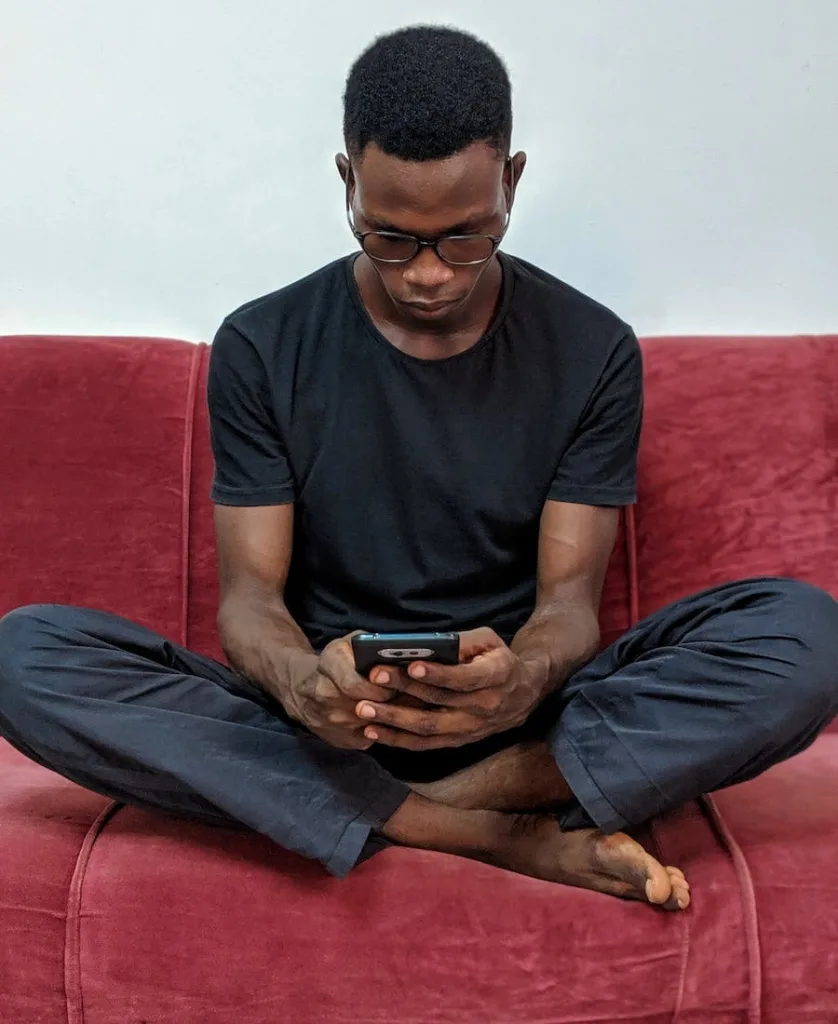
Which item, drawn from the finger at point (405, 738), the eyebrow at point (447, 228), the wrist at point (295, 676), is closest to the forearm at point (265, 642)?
the wrist at point (295, 676)

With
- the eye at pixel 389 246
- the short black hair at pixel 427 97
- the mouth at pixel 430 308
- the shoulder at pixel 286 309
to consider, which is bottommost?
the shoulder at pixel 286 309

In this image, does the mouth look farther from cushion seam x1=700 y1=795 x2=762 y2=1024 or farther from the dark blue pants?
cushion seam x1=700 y1=795 x2=762 y2=1024

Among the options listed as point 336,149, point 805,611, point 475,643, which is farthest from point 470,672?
point 336,149

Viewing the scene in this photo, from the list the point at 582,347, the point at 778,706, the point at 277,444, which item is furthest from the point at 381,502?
the point at 778,706

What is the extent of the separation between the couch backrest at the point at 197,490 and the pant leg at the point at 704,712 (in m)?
0.38

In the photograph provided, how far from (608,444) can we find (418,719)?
0.44 metres

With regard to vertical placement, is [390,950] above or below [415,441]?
below

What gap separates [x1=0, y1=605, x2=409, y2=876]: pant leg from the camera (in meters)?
1.04

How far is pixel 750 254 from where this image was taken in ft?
5.45

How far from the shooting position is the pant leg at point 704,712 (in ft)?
3.35

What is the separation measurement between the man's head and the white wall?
0.50m

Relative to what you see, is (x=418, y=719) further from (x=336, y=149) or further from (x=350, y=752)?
(x=336, y=149)

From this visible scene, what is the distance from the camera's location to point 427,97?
3.44ft

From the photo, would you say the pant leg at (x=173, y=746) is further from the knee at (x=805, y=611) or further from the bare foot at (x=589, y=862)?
the knee at (x=805, y=611)
